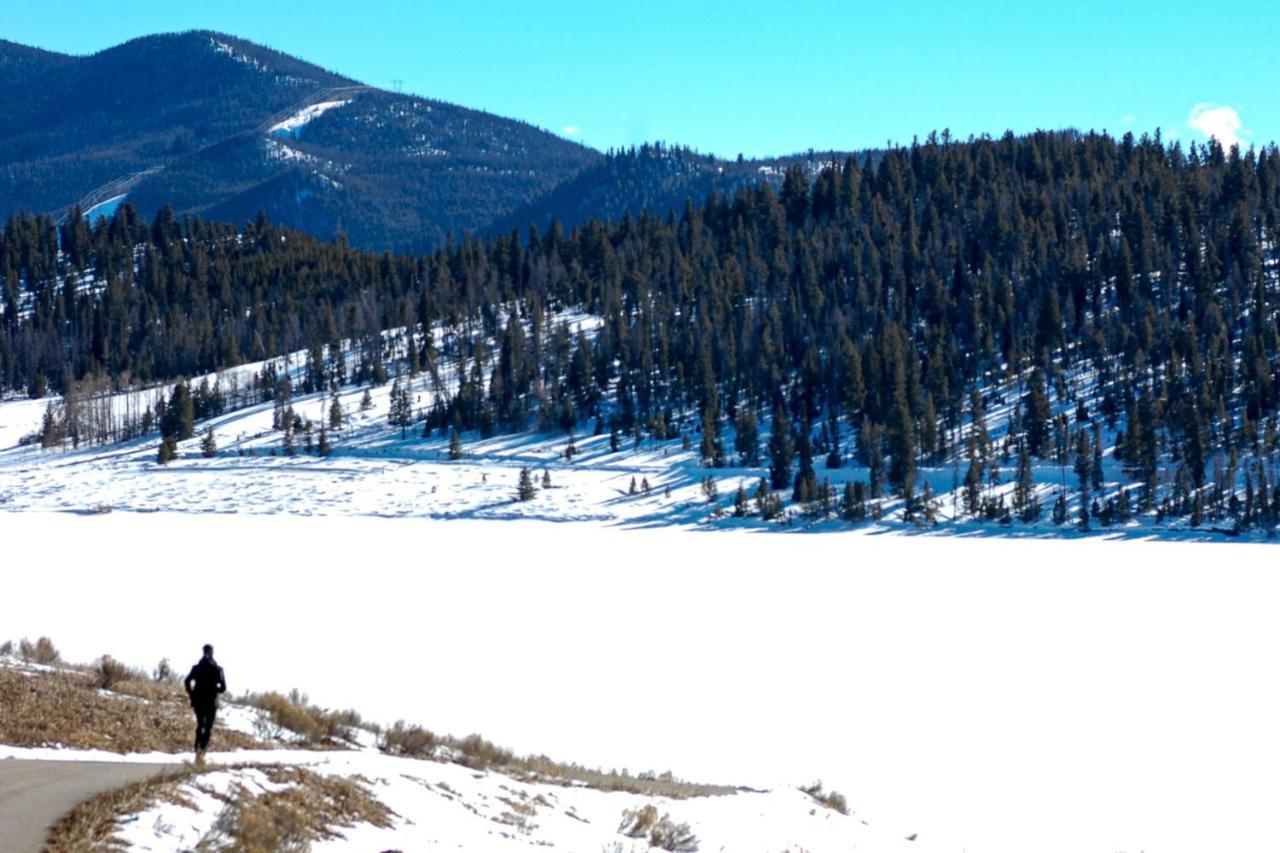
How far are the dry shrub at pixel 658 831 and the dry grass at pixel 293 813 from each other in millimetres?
2501

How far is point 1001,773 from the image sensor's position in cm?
1914

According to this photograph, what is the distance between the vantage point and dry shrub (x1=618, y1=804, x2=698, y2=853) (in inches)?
483

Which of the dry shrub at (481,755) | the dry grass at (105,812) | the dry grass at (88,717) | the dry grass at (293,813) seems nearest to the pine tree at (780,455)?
the dry shrub at (481,755)

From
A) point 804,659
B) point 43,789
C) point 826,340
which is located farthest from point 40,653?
point 826,340

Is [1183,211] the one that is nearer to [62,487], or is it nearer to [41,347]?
[62,487]

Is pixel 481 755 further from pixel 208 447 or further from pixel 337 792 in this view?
pixel 208 447

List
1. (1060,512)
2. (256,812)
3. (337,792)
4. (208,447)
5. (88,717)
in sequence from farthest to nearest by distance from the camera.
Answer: (208,447)
(1060,512)
(88,717)
(337,792)
(256,812)

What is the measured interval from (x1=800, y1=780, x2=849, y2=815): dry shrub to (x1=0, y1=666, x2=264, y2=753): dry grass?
22.2 ft

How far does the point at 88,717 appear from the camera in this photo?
44.3 feet

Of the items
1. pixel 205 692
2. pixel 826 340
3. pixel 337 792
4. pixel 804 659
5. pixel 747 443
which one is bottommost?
pixel 804 659

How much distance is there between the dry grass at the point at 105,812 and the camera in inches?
336

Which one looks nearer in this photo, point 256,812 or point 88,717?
point 256,812

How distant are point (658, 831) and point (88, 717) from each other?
6.10m

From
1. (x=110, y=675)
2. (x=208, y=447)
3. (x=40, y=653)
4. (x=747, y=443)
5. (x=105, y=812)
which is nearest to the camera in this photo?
(x=105, y=812)
